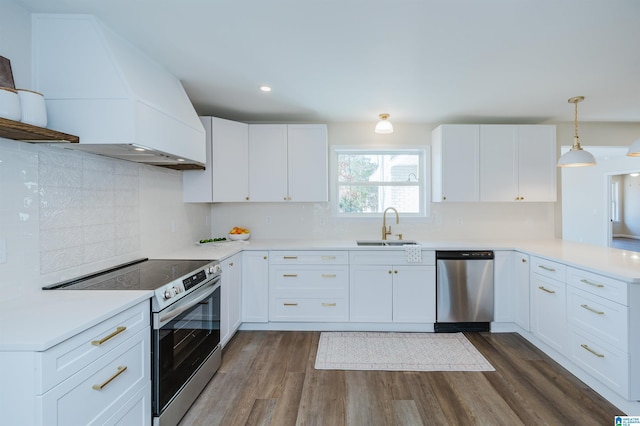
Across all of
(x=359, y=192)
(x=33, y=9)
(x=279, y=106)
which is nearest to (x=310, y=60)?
(x=279, y=106)

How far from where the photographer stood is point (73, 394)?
1167 millimetres

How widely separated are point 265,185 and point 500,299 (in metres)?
2.91

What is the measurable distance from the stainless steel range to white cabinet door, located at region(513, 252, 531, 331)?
2.98 m

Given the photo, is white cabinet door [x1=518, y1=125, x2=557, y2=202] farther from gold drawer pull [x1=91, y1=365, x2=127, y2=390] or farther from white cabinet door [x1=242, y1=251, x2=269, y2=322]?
gold drawer pull [x1=91, y1=365, x2=127, y2=390]

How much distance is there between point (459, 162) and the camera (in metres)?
3.45

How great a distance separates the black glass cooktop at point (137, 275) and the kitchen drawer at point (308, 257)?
0.88 meters

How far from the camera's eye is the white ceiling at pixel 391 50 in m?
1.60

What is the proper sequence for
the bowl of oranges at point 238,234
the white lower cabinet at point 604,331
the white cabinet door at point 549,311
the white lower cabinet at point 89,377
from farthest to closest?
the bowl of oranges at point 238,234 < the white cabinet door at point 549,311 < the white lower cabinet at point 604,331 < the white lower cabinet at point 89,377

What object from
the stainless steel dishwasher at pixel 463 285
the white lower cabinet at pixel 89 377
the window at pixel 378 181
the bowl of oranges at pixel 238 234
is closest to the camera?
the white lower cabinet at pixel 89 377

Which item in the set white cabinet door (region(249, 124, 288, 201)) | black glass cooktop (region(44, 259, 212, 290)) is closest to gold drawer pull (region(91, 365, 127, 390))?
black glass cooktop (region(44, 259, 212, 290))

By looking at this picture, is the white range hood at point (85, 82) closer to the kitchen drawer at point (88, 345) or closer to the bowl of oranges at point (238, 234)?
the kitchen drawer at point (88, 345)

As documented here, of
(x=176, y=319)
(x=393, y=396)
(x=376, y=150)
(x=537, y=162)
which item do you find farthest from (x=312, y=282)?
(x=537, y=162)

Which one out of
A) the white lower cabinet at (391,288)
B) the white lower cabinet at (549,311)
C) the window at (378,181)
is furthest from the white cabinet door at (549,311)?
the window at (378,181)

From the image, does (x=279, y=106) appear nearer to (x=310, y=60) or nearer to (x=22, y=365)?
(x=310, y=60)
